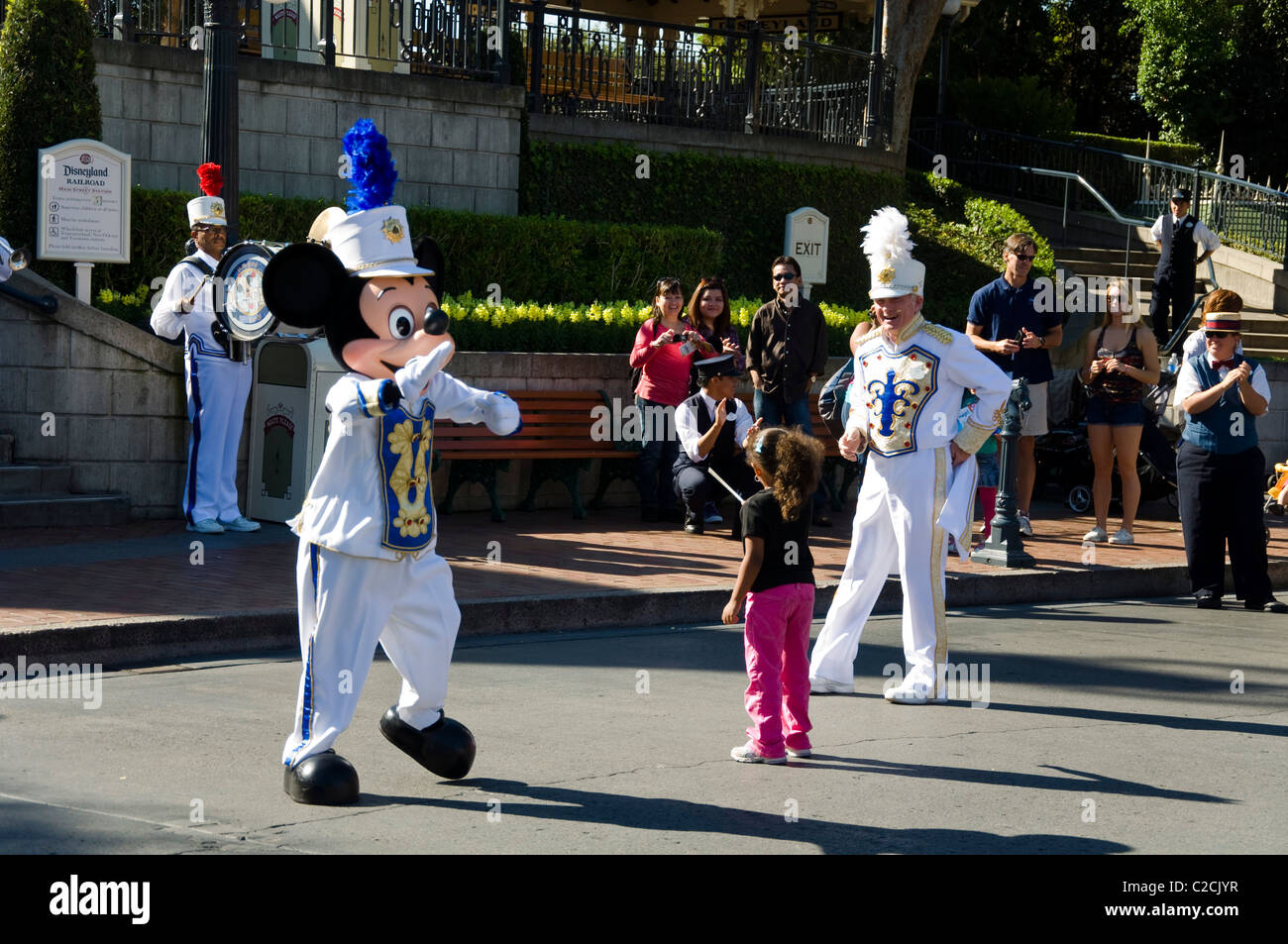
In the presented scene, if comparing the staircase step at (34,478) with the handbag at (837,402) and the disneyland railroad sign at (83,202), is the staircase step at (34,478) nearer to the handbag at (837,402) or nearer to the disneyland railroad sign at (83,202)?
the disneyland railroad sign at (83,202)

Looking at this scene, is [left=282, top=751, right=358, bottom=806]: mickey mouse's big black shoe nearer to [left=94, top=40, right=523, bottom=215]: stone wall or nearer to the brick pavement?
the brick pavement

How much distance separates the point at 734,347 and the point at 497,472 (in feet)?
7.29

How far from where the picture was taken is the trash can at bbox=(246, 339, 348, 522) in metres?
11.8

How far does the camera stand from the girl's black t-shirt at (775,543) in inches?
265

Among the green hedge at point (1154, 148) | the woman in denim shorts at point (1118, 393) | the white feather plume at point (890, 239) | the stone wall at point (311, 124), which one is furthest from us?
the green hedge at point (1154, 148)

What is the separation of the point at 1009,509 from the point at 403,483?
6849mm

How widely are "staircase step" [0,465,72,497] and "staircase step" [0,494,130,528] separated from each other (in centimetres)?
11

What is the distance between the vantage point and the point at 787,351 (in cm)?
1273

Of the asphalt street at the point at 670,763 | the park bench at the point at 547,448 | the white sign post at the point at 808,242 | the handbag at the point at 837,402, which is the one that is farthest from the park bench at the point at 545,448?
the white sign post at the point at 808,242

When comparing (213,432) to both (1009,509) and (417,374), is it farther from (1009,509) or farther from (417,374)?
(417,374)

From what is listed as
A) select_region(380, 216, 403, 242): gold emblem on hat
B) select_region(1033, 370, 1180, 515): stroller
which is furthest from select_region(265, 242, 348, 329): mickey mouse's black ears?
select_region(1033, 370, 1180, 515): stroller

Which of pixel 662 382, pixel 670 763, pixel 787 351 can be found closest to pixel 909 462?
pixel 670 763

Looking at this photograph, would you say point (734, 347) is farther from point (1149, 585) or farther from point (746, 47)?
point (746, 47)

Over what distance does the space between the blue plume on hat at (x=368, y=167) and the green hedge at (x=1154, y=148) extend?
26284 millimetres
